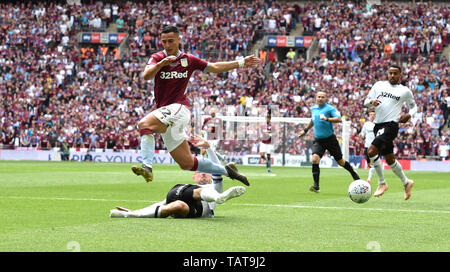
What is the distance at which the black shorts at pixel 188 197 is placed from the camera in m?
10.1

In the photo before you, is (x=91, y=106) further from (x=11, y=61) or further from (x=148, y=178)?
(x=148, y=178)

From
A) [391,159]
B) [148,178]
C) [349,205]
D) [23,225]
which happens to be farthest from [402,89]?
[23,225]

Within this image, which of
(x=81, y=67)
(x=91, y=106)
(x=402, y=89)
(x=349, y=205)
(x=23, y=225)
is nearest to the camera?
(x=23, y=225)

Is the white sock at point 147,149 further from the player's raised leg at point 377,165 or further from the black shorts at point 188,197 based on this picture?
the player's raised leg at point 377,165

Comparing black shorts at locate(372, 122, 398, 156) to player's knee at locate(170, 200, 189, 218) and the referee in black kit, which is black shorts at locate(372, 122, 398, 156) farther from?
player's knee at locate(170, 200, 189, 218)

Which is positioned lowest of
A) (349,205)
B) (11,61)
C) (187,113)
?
(349,205)

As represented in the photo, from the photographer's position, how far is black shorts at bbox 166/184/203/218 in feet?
33.1

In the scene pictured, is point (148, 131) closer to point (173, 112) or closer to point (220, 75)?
point (173, 112)

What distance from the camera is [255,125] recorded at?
137 ft

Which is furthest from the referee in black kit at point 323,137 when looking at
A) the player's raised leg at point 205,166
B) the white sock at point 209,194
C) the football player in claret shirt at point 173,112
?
the white sock at point 209,194

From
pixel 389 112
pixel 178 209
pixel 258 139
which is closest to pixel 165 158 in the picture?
pixel 258 139

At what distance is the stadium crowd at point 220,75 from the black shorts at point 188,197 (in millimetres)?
30275
